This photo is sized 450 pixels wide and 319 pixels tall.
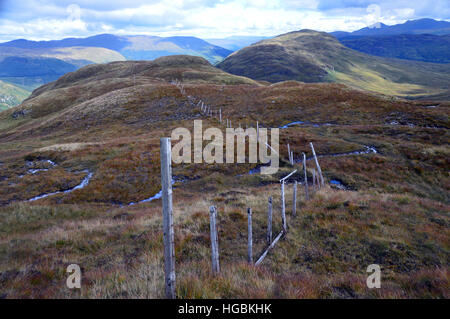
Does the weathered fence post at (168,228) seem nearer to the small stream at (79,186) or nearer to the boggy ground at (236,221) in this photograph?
the boggy ground at (236,221)

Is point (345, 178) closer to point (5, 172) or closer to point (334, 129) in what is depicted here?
point (334, 129)

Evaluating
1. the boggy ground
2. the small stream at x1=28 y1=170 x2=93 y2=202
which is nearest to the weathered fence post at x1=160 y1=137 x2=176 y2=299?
the boggy ground

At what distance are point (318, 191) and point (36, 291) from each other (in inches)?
556

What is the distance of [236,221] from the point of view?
36.0 ft

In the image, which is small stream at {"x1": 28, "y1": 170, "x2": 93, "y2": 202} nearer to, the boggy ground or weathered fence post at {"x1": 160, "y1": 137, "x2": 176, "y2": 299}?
the boggy ground

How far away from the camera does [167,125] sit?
40.2 m

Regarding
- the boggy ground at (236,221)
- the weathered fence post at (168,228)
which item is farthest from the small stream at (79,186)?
the weathered fence post at (168,228)

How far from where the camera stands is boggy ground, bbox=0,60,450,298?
5672 mm

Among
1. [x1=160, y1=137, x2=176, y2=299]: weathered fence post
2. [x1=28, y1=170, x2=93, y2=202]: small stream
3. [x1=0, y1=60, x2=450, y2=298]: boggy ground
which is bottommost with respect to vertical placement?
[x1=28, y1=170, x2=93, y2=202]: small stream

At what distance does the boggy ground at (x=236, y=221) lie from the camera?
567 centimetres

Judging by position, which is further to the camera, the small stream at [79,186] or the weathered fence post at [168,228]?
the small stream at [79,186]

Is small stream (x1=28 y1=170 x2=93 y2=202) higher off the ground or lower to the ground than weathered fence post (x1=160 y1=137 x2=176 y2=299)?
lower

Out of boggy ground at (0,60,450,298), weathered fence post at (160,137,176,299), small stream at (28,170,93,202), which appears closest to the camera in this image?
weathered fence post at (160,137,176,299)

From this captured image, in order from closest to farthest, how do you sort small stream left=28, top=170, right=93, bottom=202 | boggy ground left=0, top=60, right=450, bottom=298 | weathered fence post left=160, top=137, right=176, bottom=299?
weathered fence post left=160, top=137, right=176, bottom=299, boggy ground left=0, top=60, right=450, bottom=298, small stream left=28, top=170, right=93, bottom=202
